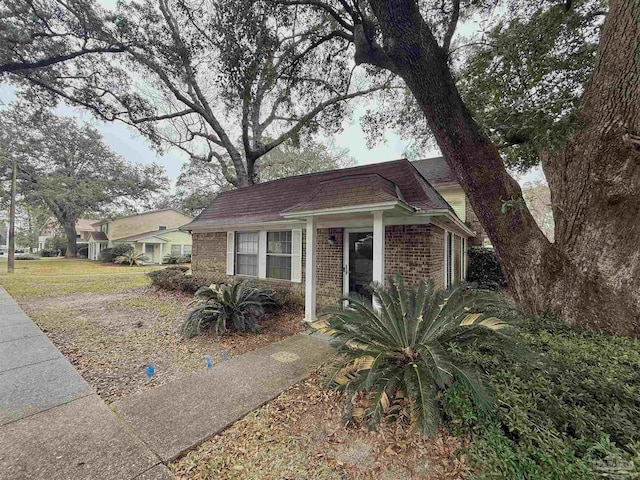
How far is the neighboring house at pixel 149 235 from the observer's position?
24.6 m

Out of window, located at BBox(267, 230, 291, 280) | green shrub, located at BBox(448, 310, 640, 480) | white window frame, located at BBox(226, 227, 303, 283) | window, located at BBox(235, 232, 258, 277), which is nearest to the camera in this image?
green shrub, located at BBox(448, 310, 640, 480)

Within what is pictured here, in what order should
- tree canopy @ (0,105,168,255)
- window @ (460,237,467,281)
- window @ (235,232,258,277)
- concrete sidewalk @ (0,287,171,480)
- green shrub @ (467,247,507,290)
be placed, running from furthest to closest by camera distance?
tree canopy @ (0,105,168,255) → green shrub @ (467,247,507,290) → window @ (460,237,467,281) → window @ (235,232,258,277) → concrete sidewalk @ (0,287,171,480)

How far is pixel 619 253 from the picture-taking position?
3572 mm

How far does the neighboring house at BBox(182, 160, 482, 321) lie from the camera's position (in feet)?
17.9

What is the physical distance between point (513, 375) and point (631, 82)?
3779 millimetres

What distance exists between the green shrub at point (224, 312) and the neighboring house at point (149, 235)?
18886 millimetres

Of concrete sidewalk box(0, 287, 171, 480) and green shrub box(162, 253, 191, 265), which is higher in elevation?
green shrub box(162, 253, 191, 265)

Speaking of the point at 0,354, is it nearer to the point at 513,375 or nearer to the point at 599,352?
the point at 513,375

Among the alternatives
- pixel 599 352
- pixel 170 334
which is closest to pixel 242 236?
pixel 170 334

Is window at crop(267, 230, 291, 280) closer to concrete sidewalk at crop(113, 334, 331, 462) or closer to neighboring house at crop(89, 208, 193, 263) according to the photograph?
concrete sidewalk at crop(113, 334, 331, 462)

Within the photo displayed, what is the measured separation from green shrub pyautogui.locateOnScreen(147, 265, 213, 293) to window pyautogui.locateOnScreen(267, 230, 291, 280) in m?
2.77

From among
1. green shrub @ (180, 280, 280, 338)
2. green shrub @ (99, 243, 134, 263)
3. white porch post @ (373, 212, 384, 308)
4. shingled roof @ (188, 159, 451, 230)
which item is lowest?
green shrub @ (180, 280, 280, 338)

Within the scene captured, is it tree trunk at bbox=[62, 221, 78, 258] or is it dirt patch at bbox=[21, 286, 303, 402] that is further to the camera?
tree trunk at bbox=[62, 221, 78, 258]

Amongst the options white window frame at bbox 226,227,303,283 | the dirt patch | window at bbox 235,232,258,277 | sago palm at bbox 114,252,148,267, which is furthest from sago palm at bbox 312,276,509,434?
sago palm at bbox 114,252,148,267
